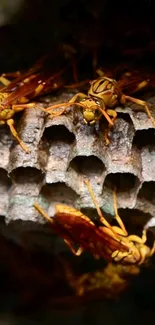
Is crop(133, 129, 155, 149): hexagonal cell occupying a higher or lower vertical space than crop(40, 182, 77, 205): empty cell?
higher

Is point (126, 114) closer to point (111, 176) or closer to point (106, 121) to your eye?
point (106, 121)

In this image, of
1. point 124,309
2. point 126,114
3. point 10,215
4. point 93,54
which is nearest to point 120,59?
point 93,54

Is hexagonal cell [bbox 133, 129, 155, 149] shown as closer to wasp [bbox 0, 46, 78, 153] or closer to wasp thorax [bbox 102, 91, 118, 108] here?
wasp thorax [bbox 102, 91, 118, 108]

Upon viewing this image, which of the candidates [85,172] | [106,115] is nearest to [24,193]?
[85,172]

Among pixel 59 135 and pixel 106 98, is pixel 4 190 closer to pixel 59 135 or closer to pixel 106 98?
pixel 59 135

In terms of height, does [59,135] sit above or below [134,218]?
above

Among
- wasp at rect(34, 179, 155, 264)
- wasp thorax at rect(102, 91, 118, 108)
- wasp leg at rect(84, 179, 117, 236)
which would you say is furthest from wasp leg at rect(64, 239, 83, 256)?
wasp thorax at rect(102, 91, 118, 108)

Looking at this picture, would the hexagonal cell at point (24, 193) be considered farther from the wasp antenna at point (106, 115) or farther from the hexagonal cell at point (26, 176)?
the wasp antenna at point (106, 115)
